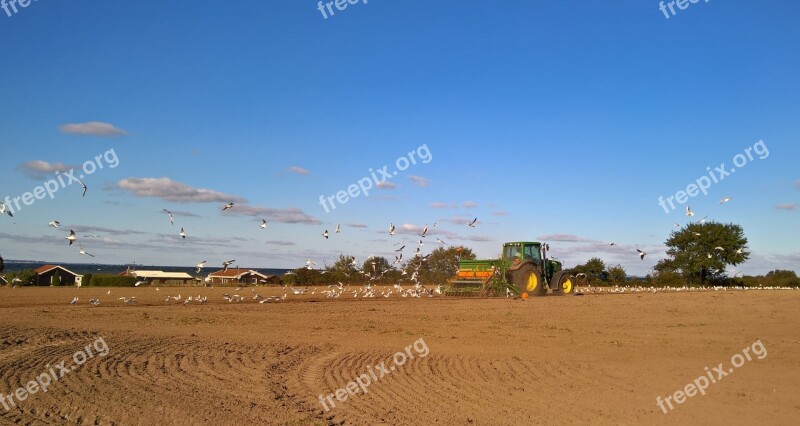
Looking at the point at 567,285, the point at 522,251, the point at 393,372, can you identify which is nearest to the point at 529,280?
the point at 522,251

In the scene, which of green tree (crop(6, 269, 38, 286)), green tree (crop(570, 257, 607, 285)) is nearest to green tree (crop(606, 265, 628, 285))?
green tree (crop(570, 257, 607, 285))

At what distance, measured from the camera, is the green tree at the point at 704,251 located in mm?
55312

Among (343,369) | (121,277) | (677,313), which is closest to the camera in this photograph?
(343,369)

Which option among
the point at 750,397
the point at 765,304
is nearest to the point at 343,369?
the point at 750,397

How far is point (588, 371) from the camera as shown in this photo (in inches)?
422

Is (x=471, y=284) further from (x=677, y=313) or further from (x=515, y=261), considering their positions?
(x=677, y=313)

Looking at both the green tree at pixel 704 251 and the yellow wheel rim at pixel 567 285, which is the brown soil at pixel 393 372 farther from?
the green tree at pixel 704 251

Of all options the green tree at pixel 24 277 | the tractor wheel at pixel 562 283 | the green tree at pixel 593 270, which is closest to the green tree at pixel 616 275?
the green tree at pixel 593 270

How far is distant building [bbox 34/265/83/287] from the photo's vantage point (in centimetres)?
4803

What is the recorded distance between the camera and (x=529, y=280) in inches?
1121

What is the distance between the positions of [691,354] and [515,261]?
16030 mm

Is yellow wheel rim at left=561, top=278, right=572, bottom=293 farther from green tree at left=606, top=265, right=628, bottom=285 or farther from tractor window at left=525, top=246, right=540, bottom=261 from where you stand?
green tree at left=606, top=265, right=628, bottom=285

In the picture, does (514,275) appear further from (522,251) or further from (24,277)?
(24,277)

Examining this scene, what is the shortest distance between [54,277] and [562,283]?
40078mm
